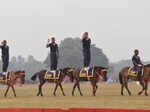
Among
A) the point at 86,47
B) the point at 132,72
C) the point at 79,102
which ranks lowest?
the point at 79,102

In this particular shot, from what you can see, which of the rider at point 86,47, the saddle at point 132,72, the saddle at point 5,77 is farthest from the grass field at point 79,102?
the rider at point 86,47

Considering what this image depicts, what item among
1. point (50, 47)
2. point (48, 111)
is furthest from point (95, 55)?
point (48, 111)

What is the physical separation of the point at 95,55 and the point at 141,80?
4266 inches

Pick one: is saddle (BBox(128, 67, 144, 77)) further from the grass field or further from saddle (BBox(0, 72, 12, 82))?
saddle (BBox(0, 72, 12, 82))

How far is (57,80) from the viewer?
88.8 feet

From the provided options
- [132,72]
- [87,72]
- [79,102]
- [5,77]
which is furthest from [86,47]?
[79,102]

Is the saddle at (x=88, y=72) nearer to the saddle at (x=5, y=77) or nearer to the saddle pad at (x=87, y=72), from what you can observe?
the saddle pad at (x=87, y=72)

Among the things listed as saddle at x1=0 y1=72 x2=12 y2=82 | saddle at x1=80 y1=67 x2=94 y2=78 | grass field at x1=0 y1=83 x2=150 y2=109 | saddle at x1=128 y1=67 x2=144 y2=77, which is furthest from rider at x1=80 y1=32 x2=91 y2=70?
saddle at x1=0 y1=72 x2=12 y2=82

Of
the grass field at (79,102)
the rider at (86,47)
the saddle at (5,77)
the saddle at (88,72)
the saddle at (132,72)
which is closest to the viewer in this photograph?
the grass field at (79,102)

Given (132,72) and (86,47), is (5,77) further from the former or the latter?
(132,72)

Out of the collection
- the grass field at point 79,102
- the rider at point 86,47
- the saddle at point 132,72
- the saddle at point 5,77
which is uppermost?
the rider at point 86,47

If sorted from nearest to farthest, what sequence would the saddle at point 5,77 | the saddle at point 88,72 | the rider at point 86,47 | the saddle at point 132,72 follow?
the saddle at point 88,72 → the saddle at point 132,72 → the rider at point 86,47 → the saddle at point 5,77

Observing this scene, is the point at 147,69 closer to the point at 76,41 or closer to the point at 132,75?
the point at 132,75

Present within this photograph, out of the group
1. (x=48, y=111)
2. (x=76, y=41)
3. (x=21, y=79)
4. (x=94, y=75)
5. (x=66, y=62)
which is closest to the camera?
(x=48, y=111)
